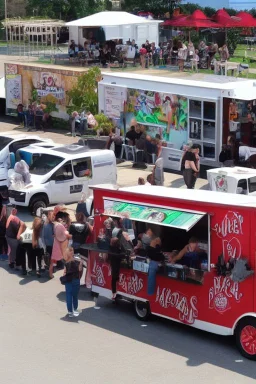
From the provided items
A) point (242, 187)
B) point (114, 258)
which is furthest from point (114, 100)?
point (114, 258)

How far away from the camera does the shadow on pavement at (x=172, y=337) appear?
38.4ft

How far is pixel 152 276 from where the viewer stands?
42.8ft

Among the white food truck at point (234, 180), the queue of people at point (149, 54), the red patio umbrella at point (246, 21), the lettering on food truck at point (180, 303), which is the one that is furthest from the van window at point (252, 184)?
the red patio umbrella at point (246, 21)

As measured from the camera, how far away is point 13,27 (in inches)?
1791

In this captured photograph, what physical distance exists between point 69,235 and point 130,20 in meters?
26.3

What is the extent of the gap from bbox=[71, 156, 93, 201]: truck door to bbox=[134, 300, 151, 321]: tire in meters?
7.64

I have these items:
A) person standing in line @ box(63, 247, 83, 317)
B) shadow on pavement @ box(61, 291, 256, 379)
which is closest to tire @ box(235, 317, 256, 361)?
shadow on pavement @ box(61, 291, 256, 379)

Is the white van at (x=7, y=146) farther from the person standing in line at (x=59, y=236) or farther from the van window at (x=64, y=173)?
the person standing in line at (x=59, y=236)

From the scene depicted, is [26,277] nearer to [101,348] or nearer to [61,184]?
[101,348]

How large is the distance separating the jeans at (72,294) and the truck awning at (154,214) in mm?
1286

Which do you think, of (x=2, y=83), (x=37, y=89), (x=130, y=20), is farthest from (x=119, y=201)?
(x=130, y=20)

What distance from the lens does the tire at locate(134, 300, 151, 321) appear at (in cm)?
1341

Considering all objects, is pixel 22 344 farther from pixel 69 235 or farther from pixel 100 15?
pixel 100 15

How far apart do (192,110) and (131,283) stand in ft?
38.7
